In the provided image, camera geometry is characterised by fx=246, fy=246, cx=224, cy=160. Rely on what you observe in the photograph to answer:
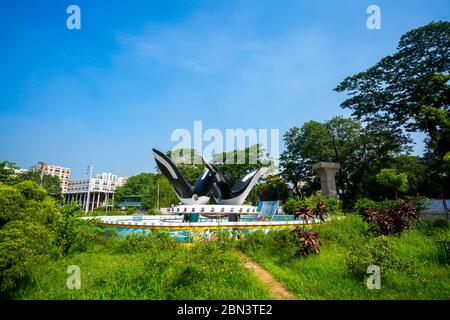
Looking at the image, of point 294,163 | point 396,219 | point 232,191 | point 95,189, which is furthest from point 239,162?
point 95,189

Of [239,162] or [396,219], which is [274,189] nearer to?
[239,162]

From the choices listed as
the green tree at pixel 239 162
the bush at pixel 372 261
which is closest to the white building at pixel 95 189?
the green tree at pixel 239 162

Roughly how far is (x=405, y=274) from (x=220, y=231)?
552cm

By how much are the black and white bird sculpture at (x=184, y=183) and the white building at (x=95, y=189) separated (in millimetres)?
65040

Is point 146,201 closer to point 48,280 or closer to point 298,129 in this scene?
point 298,129

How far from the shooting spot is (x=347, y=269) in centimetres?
573

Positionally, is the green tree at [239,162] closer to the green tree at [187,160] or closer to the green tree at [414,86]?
the green tree at [187,160]

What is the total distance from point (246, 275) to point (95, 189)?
86.2m

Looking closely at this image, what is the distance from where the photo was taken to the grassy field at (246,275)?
4.73m

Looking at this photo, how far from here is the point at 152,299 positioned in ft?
15.1

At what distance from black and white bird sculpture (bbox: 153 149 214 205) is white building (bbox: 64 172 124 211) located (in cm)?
6504

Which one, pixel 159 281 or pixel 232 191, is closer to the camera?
pixel 159 281

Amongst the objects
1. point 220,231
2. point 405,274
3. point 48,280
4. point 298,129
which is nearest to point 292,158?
point 298,129

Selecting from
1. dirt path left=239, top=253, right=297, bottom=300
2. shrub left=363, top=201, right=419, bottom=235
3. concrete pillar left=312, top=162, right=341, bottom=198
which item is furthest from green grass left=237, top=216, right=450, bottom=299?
concrete pillar left=312, top=162, right=341, bottom=198
